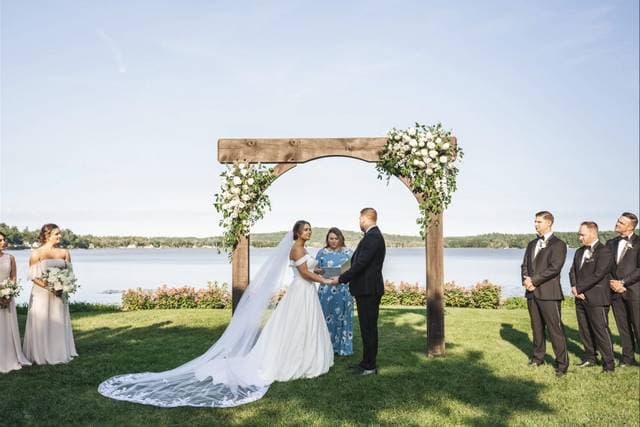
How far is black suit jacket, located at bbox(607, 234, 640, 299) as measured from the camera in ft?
24.6

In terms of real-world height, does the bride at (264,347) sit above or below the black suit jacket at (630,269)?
below

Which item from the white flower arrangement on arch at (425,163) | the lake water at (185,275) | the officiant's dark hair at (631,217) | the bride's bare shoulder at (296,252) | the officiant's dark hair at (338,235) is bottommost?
the lake water at (185,275)

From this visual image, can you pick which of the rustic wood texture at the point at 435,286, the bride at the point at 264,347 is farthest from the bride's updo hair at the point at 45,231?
the rustic wood texture at the point at 435,286

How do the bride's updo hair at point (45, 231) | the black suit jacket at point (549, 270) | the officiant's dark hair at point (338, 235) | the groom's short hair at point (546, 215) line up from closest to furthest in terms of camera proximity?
the black suit jacket at point (549, 270), the groom's short hair at point (546, 215), the bride's updo hair at point (45, 231), the officiant's dark hair at point (338, 235)

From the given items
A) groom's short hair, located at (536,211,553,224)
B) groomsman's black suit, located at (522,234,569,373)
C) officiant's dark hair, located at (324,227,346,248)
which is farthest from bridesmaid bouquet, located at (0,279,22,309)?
groom's short hair, located at (536,211,553,224)

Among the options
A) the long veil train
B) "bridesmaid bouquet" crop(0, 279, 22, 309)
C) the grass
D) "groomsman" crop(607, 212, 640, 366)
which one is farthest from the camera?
"groomsman" crop(607, 212, 640, 366)

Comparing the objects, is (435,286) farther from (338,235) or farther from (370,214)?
(370,214)

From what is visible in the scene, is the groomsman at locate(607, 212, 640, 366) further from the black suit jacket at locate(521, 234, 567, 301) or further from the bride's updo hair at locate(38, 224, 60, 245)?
the bride's updo hair at locate(38, 224, 60, 245)

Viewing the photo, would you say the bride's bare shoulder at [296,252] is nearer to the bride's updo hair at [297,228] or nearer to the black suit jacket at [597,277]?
the bride's updo hair at [297,228]

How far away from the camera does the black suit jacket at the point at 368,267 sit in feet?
22.4

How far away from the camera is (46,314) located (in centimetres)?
797

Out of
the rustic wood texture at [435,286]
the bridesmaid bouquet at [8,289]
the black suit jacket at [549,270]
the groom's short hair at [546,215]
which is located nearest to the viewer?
the black suit jacket at [549,270]

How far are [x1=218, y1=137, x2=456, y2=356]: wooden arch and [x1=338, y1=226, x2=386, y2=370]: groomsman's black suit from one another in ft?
4.75

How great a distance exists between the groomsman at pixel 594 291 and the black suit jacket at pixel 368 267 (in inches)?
119
